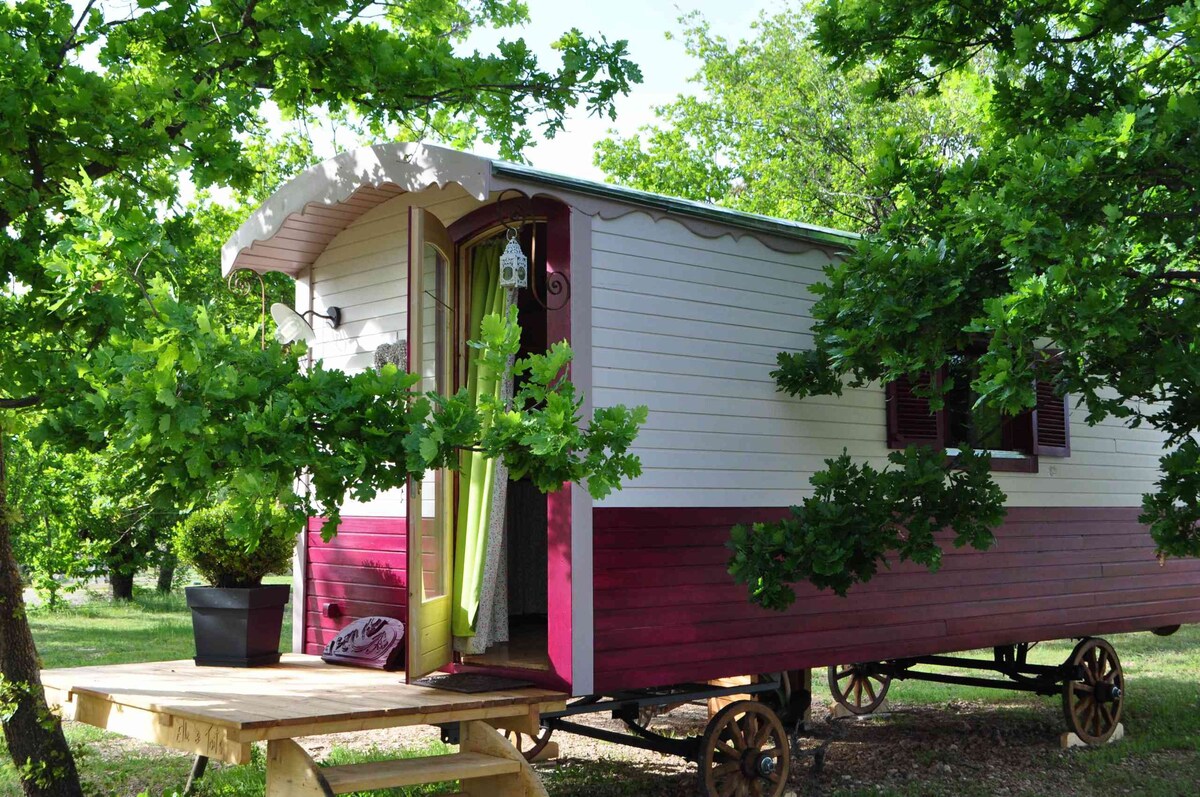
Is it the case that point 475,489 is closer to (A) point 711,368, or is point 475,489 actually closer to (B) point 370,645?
(B) point 370,645

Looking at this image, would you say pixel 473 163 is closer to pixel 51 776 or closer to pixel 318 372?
pixel 318 372

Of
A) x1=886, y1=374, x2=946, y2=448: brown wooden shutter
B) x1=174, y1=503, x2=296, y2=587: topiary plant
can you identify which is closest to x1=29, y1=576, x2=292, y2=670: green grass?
x1=174, y1=503, x2=296, y2=587: topiary plant

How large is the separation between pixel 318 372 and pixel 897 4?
14.5ft

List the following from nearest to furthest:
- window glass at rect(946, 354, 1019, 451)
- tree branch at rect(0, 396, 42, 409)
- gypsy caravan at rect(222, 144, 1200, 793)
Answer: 1. tree branch at rect(0, 396, 42, 409)
2. gypsy caravan at rect(222, 144, 1200, 793)
3. window glass at rect(946, 354, 1019, 451)

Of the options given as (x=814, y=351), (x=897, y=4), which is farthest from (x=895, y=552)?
(x=897, y=4)


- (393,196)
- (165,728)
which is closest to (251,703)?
(165,728)

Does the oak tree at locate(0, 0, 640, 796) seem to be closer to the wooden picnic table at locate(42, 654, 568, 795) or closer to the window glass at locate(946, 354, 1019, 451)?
the wooden picnic table at locate(42, 654, 568, 795)

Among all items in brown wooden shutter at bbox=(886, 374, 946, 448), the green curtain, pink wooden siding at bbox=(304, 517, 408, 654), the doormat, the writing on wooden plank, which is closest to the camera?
the writing on wooden plank

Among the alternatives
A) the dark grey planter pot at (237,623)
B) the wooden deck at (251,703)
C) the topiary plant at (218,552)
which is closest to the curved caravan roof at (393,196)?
→ the topiary plant at (218,552)

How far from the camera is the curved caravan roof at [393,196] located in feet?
17.8

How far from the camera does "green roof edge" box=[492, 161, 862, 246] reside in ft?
17.7

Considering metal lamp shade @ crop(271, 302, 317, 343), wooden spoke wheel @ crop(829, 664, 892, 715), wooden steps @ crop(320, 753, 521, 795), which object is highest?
metal lamp shade @ crop(271, 302, 317, 343)

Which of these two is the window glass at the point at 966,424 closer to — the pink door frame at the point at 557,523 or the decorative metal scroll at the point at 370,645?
the pink door frame at the point at 557,523

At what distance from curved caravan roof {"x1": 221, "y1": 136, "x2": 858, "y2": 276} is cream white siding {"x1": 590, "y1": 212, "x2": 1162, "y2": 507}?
10 cm
